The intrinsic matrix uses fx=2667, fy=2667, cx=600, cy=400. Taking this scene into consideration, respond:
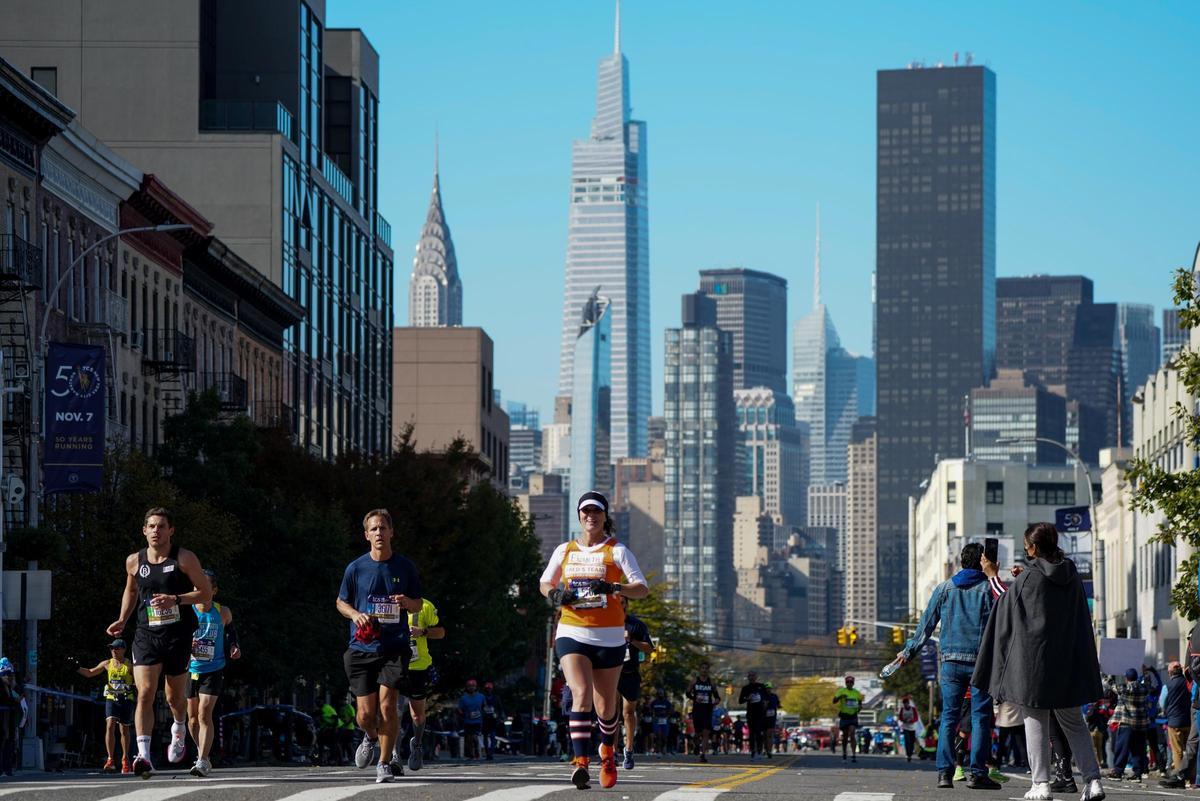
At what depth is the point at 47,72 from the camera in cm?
8131

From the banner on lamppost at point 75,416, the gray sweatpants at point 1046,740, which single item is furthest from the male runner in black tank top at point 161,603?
the banner on lamppost at point 75,416

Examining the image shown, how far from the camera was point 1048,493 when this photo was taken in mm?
186625

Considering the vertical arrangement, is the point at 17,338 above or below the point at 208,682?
above

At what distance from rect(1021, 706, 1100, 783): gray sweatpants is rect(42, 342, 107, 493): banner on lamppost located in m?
28.3

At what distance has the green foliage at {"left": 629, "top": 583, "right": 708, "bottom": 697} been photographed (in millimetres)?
125438

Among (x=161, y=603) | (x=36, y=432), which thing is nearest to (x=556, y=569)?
(x=161, y=603)

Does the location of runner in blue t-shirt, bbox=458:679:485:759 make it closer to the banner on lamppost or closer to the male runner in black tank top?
the banner on lamppost

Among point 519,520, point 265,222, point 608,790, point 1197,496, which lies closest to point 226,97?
point 265,222

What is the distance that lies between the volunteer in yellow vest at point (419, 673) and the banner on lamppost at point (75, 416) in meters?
19.2

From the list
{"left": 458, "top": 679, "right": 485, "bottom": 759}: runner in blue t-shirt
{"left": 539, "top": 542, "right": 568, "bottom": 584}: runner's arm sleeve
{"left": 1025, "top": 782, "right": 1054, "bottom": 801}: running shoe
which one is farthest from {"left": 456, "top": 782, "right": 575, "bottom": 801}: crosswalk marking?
{"left": 458, "top": 679, "right": 485, "bottom": 759}: runner in blue t-shirt

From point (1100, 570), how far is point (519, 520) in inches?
806

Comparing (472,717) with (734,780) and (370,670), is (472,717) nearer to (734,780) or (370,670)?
(734,780)

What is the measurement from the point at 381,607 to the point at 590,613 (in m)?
2.46

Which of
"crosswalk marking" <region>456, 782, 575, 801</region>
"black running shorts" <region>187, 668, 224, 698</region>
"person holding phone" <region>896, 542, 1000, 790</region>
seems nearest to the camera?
"crosswalk marking" <region>456, 782, 575, 801</region>
